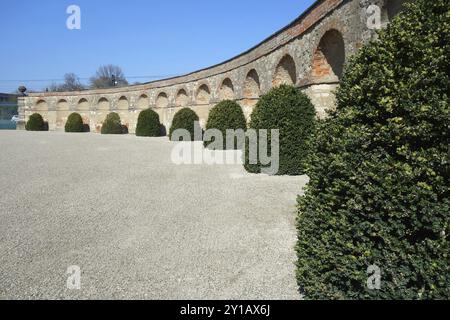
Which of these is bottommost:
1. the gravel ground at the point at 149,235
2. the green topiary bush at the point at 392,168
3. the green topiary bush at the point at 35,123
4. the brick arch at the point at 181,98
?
the gravel ground at the point at 149,235

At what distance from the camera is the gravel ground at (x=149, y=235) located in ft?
10.4

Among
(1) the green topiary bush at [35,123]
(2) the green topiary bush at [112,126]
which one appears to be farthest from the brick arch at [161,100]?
(1) the green topiary bush at [35,123]

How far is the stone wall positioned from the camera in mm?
8414

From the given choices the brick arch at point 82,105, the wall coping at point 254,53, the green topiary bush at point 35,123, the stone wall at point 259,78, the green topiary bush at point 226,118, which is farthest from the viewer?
the brick arch at point 82,105

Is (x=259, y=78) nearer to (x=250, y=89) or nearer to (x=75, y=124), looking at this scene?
(x=250, y=89)

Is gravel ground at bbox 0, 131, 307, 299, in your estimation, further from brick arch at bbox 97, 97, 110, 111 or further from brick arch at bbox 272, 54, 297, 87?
brick arch at bbox 97, 97, 110, 111

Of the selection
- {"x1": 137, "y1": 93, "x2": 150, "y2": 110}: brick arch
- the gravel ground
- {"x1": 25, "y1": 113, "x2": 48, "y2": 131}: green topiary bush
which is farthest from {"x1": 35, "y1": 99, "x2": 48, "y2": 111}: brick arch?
the gravel ground

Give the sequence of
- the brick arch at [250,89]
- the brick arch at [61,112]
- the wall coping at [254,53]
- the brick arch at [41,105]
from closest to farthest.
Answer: the wall coping at [254,53], the brick arch at [250,89], the brick arch at [61,112], the brick arch at [41,105]

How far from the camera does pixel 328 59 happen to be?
387 inches

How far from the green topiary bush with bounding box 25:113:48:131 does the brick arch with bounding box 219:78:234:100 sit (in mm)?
19847

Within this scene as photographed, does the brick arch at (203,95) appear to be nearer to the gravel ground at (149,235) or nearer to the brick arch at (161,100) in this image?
the brick arch at (161,100)

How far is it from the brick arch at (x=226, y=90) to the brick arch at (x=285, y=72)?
6.33 metres

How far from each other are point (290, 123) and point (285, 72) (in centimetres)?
638

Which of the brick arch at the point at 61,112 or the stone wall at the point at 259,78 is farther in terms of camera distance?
the brick arch at the point at 61,112
